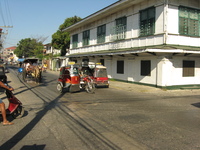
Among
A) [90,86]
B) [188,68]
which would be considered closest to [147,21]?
[188,68]

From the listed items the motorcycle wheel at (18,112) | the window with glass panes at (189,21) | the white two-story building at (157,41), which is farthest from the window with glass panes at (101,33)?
the motorcycle wheel at (18,112)

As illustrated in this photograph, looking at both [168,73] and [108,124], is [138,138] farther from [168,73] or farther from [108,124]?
[168,73]

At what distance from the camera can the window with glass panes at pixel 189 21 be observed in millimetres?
16000

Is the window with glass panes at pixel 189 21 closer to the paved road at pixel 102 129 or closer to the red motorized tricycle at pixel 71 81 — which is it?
the red motorized tricycle at pixel 71 81

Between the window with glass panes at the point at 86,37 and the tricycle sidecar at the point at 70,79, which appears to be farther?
the window with glass panes at the point at 86,37

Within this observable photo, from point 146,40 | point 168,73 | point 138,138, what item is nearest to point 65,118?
point 138,138

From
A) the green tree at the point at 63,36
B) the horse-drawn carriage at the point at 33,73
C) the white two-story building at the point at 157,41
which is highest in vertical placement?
the green tree at the point at 63,36

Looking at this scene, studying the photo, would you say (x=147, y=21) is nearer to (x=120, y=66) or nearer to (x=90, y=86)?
(x=120, y=66)

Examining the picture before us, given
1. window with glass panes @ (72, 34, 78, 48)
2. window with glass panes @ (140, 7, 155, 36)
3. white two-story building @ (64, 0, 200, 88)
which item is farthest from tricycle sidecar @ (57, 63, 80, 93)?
window with glass panes @ (72, 34, 78, 48)

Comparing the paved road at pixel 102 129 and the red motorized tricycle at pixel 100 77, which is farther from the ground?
the red motorized tricycle at pixel 100 77

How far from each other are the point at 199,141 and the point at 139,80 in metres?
13.0

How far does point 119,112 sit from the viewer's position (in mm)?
Result: 8086

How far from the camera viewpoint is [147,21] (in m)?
16.8

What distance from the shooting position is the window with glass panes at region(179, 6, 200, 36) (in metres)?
16.0
